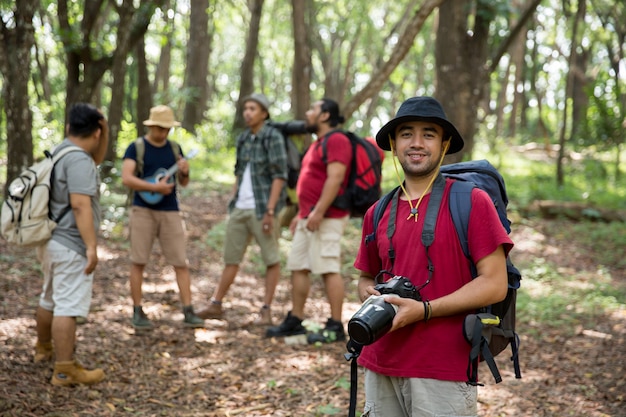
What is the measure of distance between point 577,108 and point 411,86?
45.2ft

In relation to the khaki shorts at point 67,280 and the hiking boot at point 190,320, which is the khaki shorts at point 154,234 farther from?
the khaki shorts at point 67,280

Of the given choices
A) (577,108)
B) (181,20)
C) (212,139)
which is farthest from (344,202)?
(577,108)

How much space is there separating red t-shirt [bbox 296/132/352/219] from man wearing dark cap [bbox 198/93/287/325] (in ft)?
1.48

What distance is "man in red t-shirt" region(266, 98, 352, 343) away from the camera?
5941mm

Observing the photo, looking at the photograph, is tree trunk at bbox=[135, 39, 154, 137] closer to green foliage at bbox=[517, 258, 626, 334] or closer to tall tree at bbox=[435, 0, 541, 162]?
tall tree at bbox=[435, 0, 541, 162]

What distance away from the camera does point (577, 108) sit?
94.3 feet

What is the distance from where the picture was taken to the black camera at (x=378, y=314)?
2.39 m

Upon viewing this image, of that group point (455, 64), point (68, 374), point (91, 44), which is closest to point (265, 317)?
point (68, 374)

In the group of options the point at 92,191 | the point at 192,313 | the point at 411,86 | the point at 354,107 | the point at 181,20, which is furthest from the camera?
the point at 411,86

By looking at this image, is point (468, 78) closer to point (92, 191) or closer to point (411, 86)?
point (92, 191)

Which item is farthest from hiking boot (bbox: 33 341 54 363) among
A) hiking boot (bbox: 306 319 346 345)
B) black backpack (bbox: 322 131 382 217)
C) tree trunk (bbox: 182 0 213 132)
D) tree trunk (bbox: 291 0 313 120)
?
tree trunk (bbox: 182 0 213 132)

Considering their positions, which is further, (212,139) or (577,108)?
(577,108)

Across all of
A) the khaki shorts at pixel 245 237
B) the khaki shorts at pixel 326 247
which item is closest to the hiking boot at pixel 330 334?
the khaki shorts at pixel 326 247

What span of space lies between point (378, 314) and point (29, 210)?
3.28 metres
